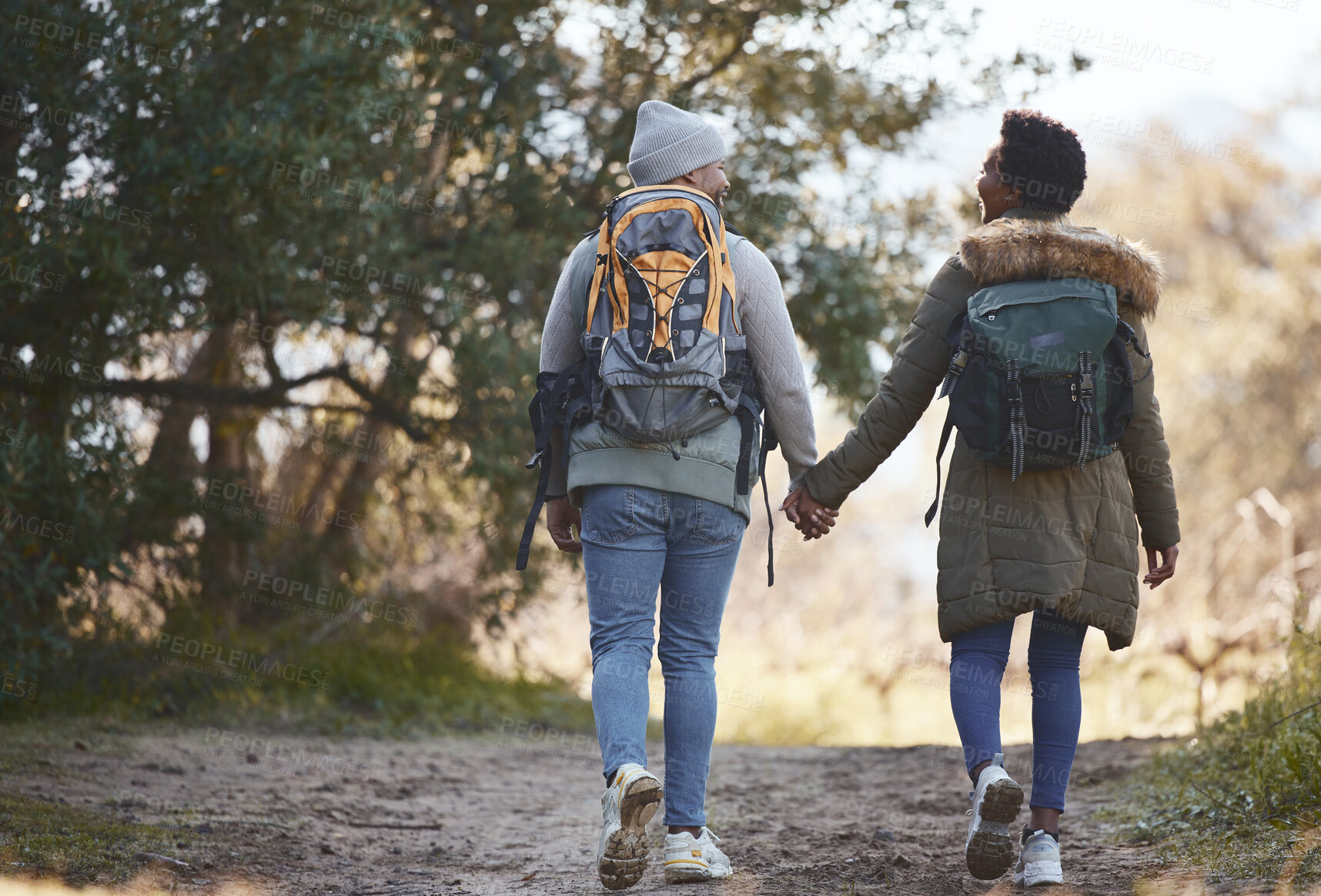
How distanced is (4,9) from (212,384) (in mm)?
2629

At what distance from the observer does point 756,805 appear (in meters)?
4.79

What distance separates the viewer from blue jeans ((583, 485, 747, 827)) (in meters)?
3.00

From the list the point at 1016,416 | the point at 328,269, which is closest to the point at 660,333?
the point at 1016,416

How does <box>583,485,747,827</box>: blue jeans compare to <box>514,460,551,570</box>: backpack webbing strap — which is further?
<box>514,460,551,570</box>: backpack webbing strap

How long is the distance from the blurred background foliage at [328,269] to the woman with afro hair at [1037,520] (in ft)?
11.1

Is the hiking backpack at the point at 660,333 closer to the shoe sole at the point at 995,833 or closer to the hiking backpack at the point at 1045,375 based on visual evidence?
the hiking backpack at the point at 1045,375

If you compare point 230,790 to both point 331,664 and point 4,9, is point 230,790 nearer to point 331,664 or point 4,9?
point 331,664

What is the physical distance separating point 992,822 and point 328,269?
4.61 meters

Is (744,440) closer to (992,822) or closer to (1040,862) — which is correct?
(992,822)

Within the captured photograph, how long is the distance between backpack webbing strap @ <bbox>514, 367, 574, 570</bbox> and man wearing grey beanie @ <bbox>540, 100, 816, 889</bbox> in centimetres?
4

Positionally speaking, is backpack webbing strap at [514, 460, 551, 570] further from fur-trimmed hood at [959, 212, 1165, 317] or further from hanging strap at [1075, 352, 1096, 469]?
hanging strap at [1075, 352, 1096, 469]

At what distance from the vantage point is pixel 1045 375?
286 centimetres

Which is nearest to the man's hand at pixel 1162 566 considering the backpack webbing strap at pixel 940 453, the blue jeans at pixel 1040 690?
the blue jeans at pixel 1040 690

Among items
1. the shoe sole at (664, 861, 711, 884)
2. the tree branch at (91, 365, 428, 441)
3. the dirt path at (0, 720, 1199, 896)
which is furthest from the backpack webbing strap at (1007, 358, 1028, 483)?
the tree branch at (91, 365, 428, 441)
